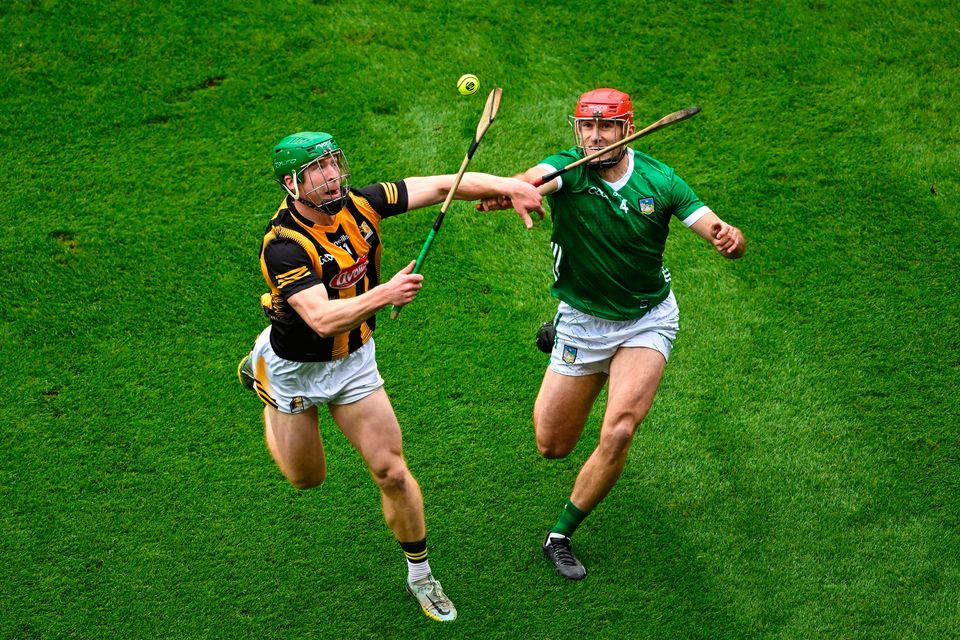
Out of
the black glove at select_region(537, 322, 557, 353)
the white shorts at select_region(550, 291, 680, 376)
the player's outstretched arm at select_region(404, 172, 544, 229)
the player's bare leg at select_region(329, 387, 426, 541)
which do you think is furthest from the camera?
the black glove at select_region(537, 322, 557, 353)

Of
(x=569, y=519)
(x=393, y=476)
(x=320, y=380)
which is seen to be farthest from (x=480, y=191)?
(x=569, y=519)

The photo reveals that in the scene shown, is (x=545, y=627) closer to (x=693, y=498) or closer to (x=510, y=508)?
(x=510, y=508)

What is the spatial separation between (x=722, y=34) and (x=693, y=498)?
165 inches

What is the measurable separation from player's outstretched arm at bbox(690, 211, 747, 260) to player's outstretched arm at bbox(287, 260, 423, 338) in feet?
4.82

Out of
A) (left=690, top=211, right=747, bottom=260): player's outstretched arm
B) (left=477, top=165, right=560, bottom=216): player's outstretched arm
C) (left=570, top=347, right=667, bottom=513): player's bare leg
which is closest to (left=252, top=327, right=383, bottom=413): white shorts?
(left=477, top=165, right=560, bottom=216): player's outstretched arm

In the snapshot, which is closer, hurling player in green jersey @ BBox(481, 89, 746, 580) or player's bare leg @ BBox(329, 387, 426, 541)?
player's bare leg @ BBox(329, 387, 426, 541)

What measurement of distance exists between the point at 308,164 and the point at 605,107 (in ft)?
4.77

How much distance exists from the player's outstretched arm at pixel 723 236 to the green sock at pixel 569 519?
4.79ft

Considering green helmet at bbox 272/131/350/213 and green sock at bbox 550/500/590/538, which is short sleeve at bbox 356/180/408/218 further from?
green sock at bbox 550/500/590/538

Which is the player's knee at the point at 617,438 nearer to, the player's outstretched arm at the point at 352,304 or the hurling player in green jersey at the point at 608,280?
the hurling player in green jersey at the point at 608,280

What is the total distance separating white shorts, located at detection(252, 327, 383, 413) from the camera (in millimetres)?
4438

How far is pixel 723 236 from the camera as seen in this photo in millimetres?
4473

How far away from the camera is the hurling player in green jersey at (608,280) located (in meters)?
4.62

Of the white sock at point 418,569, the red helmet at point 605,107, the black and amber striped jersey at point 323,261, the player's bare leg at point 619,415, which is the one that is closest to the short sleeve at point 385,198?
the black and amber striped jersey at point 323,261
